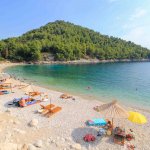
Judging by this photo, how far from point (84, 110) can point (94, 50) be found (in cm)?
11559

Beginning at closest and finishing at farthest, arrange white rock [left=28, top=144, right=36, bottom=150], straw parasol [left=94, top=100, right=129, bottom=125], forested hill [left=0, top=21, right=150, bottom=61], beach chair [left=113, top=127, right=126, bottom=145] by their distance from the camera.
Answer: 1. white rock [left=28, top=144, right=36, bottom=150]
2. beach chair [left=113, top=127, right=126, bottom=145]
3. straw parasol [left=94, top=100, right=129, bottom=125]
4. forested hill [left=0, top=21, right=150, bottom=61]

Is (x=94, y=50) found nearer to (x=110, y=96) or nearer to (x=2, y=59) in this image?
(x=2, y=59)

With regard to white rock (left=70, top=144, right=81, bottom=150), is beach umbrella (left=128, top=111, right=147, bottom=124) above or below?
above

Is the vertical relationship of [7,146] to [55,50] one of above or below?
below

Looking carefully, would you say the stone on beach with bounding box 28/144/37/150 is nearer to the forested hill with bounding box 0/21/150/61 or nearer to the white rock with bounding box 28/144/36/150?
the white rock with bounding box 28/144/36/150

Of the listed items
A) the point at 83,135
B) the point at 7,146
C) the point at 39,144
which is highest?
the point at 7,146

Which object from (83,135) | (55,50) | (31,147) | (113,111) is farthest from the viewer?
(55,50)

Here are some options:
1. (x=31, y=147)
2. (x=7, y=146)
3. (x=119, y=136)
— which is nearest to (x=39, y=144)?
(x=31, y=147)

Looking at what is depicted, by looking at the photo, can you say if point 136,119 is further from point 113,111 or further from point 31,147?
point 31,147

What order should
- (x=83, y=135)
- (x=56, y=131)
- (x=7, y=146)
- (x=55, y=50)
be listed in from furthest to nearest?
(x=55, y=50)
(x=56, y=131)
(x=83, y=135)
(x=7, y=146)

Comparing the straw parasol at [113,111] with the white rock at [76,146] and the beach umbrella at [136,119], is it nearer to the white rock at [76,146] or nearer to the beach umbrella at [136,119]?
the beach umbrella at [136,119]

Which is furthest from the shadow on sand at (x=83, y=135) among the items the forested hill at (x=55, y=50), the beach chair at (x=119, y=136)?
the forested hill at (x=55, y=50)

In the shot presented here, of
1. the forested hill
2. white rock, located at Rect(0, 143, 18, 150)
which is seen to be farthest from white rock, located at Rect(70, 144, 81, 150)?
the forested hill

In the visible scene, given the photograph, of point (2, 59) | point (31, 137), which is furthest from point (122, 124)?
point (2, 59)
